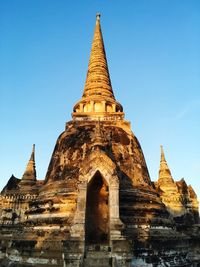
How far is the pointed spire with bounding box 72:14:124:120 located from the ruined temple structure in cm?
53

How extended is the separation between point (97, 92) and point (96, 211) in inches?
395

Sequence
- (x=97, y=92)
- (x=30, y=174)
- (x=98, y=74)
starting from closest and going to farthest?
1. (x=30, y=174)
2. (x=97, y=92)
3. (x=98, y=74)

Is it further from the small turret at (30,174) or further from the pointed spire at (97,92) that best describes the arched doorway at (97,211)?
the small turret at (30,174)

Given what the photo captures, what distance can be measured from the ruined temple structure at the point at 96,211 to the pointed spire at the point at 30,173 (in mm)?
95

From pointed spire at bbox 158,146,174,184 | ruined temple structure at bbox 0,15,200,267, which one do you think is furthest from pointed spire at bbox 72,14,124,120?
pointed spire at bbox 158,146,174,184

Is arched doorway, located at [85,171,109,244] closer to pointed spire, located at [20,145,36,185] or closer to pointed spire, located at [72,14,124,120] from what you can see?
pointed spire, located at [72,14,124,120]

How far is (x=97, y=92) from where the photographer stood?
18141 millimetres

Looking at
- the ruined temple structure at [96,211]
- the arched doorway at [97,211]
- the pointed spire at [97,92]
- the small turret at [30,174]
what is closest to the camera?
the ruined temple structure at [96,211]

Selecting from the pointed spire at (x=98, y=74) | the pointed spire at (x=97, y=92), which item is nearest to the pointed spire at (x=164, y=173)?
the pointed spire at (x=97, y=92)

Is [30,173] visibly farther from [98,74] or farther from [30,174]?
[98,74]

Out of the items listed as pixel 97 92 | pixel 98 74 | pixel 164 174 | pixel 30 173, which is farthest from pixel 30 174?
pixel 98 74

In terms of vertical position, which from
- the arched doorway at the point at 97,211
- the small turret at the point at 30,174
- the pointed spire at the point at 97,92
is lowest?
the arched doorway at the point at 97,211

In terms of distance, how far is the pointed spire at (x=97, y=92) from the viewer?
641 inches

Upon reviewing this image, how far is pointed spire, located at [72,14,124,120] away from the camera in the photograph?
16281mm
